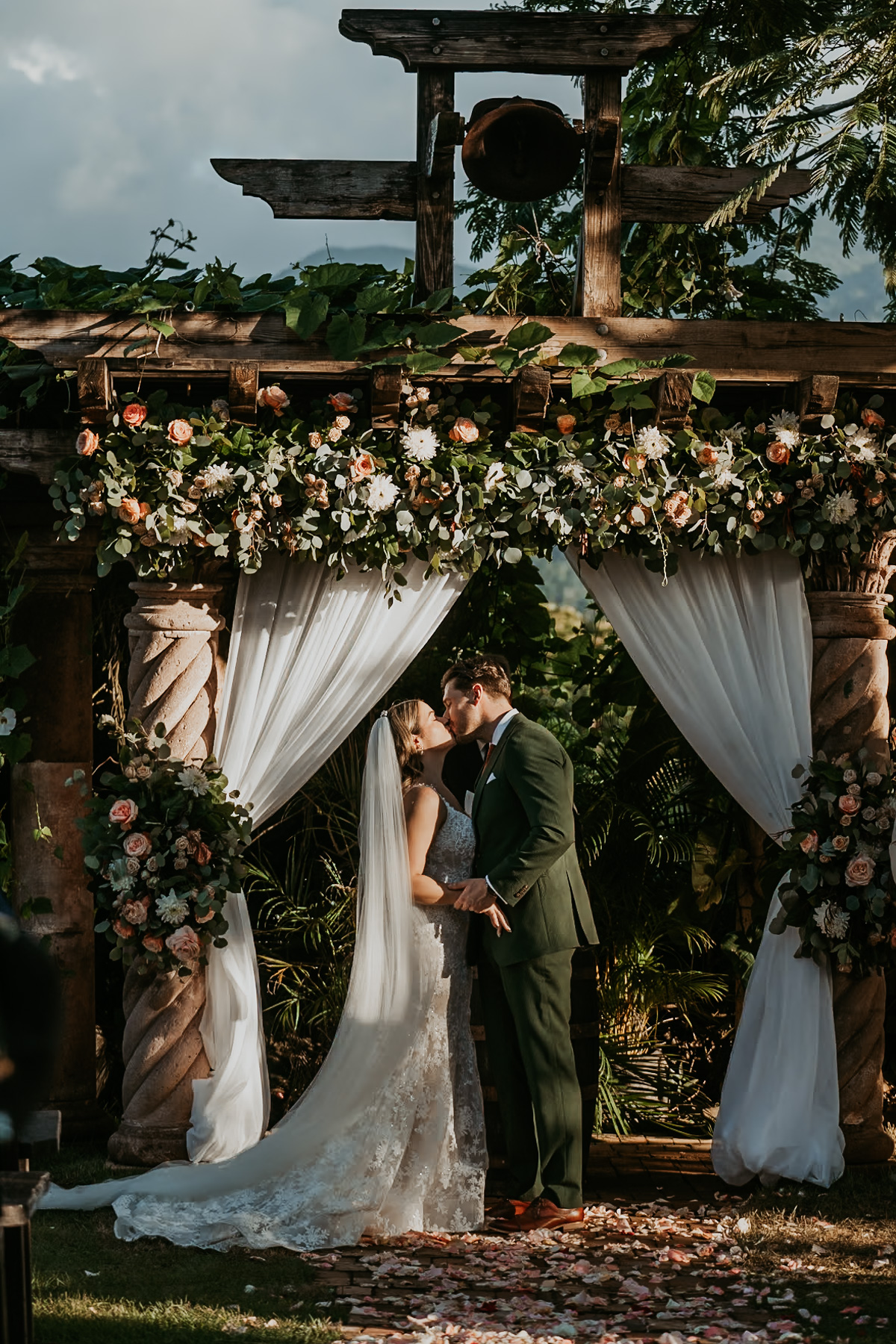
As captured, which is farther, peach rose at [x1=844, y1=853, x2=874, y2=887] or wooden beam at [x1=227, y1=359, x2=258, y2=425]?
peach rose at [x1=844, y1=853, x2=874, y2=887]

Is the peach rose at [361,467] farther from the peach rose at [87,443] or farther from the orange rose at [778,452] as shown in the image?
the orange rose at [778,452]

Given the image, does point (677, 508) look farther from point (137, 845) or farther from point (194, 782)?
point (137, 845)

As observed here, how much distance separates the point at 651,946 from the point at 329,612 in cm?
255

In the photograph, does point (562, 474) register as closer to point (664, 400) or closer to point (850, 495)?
point (664, 400)

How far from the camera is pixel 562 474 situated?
17.3ft

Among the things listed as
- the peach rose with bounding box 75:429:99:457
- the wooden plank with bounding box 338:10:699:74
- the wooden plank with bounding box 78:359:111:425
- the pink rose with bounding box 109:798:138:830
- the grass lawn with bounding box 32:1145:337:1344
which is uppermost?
the wooden plank with bounding box 338:10:699:74

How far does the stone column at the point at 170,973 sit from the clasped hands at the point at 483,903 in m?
1.11

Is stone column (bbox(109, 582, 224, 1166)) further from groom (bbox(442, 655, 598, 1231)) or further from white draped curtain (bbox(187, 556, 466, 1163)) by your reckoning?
groom (bbox(442, 655, 598, 1231))

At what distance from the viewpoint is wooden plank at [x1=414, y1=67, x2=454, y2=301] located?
5086mm

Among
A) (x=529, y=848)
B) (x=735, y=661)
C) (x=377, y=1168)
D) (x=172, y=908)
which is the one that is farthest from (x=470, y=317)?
(x=377, y=1168)

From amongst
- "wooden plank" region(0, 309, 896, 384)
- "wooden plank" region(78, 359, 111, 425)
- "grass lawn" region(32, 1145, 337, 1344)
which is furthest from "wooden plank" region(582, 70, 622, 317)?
"grass lawn" region(32, 1145, 337, 1344)

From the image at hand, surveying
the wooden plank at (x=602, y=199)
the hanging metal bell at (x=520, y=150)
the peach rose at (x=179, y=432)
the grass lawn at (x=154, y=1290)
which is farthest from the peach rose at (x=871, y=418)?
the grass lawn at (x=154, y=1290)

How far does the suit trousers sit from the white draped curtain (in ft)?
3.59

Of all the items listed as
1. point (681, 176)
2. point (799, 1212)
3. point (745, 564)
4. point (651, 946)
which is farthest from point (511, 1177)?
point (681, 176)
